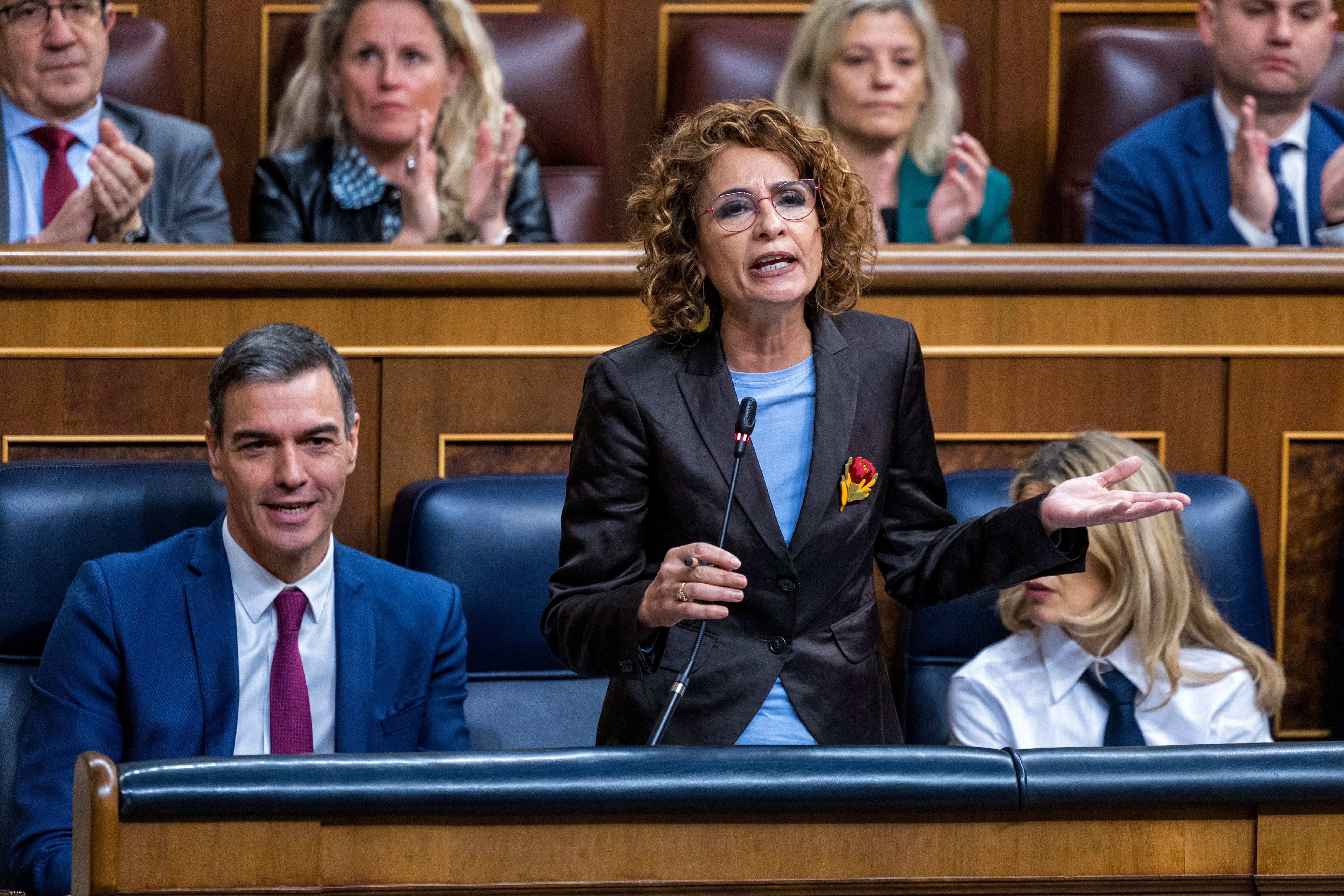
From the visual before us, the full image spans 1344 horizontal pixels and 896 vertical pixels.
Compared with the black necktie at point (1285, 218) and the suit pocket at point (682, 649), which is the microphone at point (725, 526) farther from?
the black necktie at point (1285, 218)

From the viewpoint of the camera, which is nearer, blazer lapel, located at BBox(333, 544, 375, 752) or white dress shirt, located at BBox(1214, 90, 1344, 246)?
blazer lapel, located at BBox(333, 544, 375, 752)

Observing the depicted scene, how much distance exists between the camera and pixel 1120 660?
136cm

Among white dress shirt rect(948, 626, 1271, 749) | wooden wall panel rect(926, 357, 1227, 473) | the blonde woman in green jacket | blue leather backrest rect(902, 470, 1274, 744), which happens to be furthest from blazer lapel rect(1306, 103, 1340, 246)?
white dress shirt rect(948, 626, 1271, 749)

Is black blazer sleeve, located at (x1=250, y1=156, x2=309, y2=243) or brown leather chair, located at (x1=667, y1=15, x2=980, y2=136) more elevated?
brown leather chair, located at (x1=667, y1=15, x2=980, y2=136)

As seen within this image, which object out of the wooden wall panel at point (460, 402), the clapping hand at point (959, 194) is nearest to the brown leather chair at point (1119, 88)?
the clapping hand at point (959, 194)

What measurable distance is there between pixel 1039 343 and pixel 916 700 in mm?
391

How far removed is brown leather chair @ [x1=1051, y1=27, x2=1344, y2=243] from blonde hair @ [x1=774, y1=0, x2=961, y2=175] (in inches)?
10.4

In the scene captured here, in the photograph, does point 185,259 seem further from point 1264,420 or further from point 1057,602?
point 1264,420

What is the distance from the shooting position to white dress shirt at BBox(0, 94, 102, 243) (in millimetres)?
1799

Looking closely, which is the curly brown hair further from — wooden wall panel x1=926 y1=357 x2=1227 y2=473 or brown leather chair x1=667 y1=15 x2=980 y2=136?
brown leather chair x1=667 y1=15 x2=980 y2=136

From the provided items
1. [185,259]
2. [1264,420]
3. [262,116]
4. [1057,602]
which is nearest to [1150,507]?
[1057,602]

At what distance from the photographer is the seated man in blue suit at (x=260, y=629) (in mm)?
1155

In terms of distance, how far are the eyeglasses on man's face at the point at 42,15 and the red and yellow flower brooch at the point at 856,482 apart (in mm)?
1268

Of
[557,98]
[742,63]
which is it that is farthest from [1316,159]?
[557,98]
